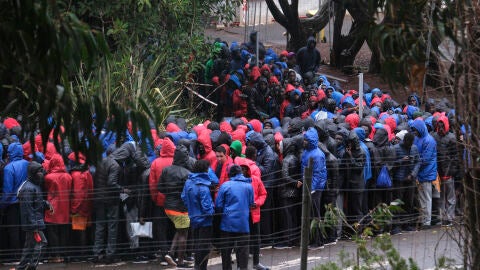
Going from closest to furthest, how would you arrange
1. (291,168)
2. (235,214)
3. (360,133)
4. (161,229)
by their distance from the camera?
(235,214) → (161,229) → (291,168) → (360,133)

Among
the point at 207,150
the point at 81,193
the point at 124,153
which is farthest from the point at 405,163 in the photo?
the point at 81,193

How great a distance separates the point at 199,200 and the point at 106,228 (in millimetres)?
1645

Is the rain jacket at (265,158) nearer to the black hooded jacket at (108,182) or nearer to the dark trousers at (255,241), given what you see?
the dark trousers at (255,241)

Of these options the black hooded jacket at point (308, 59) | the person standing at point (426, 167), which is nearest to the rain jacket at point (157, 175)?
the person standing at point (426, 167)

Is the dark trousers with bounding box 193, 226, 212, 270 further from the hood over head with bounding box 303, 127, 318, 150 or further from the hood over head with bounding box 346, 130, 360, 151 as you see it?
the hood over head with bounding box 346, 130, 360, 151

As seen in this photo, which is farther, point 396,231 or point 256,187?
point 396,231

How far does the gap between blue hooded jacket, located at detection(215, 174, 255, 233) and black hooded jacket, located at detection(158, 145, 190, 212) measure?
842 millimetres

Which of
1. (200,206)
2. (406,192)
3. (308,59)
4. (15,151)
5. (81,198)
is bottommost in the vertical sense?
(406,192)

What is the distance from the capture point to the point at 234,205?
35.2 feet

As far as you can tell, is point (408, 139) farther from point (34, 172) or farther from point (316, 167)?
point (34, 172)

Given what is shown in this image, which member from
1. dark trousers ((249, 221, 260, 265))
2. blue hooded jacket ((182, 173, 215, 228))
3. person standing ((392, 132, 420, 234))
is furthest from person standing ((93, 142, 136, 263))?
person standing ((392, 132, 420, 234))

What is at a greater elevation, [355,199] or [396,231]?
[355,199]

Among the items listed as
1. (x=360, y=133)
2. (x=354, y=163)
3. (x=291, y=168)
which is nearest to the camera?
(x=291, y=168)

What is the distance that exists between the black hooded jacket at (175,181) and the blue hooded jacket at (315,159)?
1.90 m
